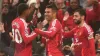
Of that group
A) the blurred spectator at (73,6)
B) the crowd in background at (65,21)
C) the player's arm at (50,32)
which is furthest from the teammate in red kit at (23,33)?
the blurred spectator at (73,6)

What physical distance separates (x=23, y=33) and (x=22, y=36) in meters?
0.07

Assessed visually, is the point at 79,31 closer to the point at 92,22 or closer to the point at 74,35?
the point at 74,35

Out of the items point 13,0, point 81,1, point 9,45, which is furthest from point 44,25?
point 13,0

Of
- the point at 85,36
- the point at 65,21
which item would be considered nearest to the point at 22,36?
the point at 85,36

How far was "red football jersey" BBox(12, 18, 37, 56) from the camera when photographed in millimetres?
8898

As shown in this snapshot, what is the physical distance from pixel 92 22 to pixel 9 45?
2.57m

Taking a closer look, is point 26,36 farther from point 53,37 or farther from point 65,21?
point 65,21

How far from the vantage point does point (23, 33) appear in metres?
8.89

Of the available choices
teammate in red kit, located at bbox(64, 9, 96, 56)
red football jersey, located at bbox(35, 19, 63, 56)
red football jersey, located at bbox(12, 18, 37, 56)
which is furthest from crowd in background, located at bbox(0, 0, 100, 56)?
red football jersey, located at bbox(12, 18, 37, 56)

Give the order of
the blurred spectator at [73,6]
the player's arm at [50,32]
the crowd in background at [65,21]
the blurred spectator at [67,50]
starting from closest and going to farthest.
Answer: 1. the player's arm at [50,32]
2. the blurred spectator at [67,50]
3. the crowd in background at [65,21]
4. the blurred spectator at [73,6]

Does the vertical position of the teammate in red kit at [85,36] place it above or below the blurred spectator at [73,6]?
below

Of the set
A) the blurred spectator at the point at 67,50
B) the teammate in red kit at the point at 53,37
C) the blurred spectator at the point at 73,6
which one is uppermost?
the blurred spectator at the point at 73,6

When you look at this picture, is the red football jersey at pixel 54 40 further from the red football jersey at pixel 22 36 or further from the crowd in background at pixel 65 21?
the crowd in background at pixel 65 21

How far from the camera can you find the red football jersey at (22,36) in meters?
8.90
